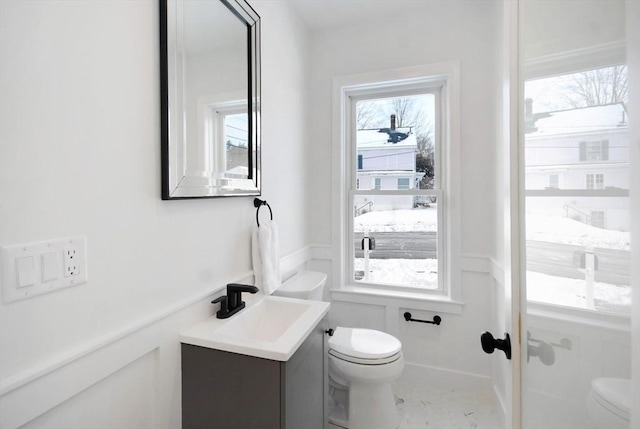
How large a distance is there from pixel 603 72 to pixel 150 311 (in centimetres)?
122

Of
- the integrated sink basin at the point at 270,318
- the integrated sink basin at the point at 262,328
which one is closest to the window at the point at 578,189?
the integrated sink basin at the point at 262,328

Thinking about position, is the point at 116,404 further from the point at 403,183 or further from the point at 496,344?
the point at 403,183

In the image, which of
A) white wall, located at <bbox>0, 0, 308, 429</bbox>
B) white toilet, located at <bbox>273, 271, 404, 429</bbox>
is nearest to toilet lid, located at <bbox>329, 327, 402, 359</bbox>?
white toilet, located at <bbox>273, 271, 404, 429</bbox>

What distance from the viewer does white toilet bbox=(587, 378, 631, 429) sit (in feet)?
1.38

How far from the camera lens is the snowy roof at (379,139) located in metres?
2.36

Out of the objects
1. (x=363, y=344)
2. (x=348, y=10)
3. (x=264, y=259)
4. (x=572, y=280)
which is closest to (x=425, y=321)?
(x=363, y=344)

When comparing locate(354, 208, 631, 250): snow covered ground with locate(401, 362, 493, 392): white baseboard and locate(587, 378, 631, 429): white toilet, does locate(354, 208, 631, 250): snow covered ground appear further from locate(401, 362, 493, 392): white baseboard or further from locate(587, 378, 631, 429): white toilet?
locate(401, 362, 493, 392): white baseboard

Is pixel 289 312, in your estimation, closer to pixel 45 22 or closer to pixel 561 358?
pixel 561 358

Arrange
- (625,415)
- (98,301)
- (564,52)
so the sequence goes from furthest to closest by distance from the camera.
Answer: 1. (98,301)
2. (564,52)
3. (625,415)

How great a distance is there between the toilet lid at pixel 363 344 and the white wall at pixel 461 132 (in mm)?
467

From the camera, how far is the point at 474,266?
2084mm

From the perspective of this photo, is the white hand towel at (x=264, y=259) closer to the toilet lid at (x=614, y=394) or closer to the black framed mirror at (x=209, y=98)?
the black framed mirror at (x=209, y=98)

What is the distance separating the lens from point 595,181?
473mm

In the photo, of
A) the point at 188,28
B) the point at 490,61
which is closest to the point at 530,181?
the point at 188,28
